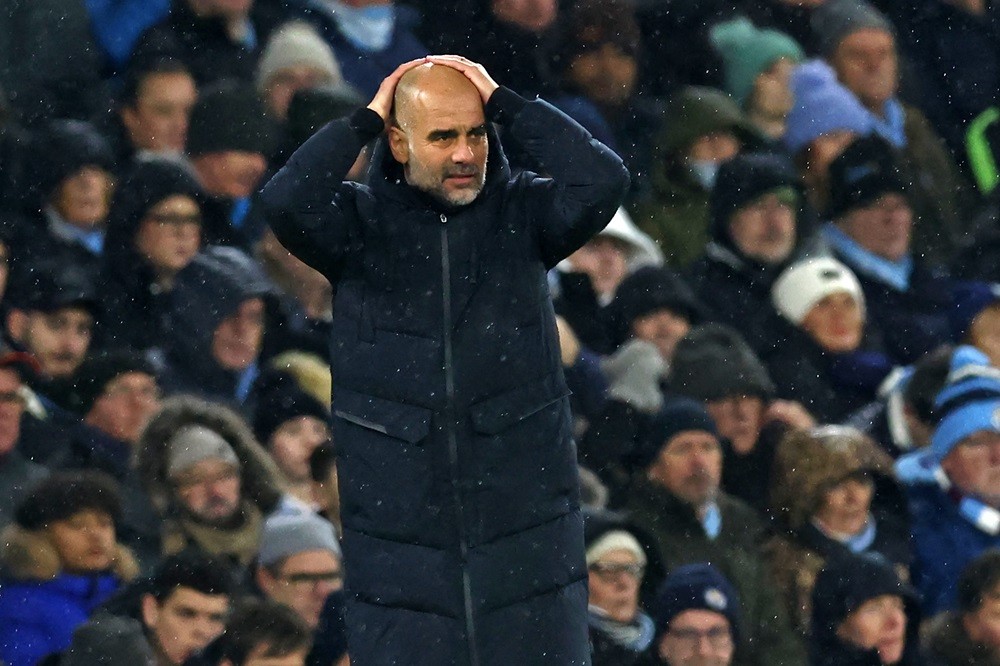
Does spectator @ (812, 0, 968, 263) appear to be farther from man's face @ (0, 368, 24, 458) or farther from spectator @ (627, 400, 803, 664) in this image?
man's face @ (0, 368, 24, 458)

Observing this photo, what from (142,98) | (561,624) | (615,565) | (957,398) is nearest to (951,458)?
(957,398)

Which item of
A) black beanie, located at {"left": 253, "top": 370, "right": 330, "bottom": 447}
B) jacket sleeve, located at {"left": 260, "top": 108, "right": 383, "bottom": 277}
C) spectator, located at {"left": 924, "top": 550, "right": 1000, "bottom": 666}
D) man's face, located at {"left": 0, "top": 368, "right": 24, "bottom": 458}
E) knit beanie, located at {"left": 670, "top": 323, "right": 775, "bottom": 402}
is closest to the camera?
jacket sleeve, located at {"left": 260, "top": 108, "right": 383, "bottom": 277}

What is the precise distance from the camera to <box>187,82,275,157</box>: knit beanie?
29.9 ft

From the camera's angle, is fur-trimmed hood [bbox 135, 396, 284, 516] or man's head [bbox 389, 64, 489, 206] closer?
man's head [bbox 389, 64, 489, 206]

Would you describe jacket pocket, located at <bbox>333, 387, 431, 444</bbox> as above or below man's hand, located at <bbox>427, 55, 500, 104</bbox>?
below

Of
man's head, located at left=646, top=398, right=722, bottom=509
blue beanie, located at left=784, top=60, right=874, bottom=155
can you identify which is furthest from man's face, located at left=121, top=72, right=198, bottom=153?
blue beanie, located at left=784, top=60, right=874, bottom=155

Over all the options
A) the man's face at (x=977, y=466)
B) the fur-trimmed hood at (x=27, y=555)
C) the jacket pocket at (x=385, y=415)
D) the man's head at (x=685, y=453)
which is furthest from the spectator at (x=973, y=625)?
A: the jacket pocket at (x=385, y=415)

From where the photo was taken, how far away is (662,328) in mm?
9664

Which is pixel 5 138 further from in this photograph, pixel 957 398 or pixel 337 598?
pixel 957 398

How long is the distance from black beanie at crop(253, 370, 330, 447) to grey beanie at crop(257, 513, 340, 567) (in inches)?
12.2

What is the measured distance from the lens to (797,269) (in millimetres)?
10148

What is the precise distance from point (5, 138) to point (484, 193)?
3.28m

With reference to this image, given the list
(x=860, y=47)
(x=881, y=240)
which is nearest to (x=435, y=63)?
(x=881, y=240)

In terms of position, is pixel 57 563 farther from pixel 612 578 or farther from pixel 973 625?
pixel 973 625
